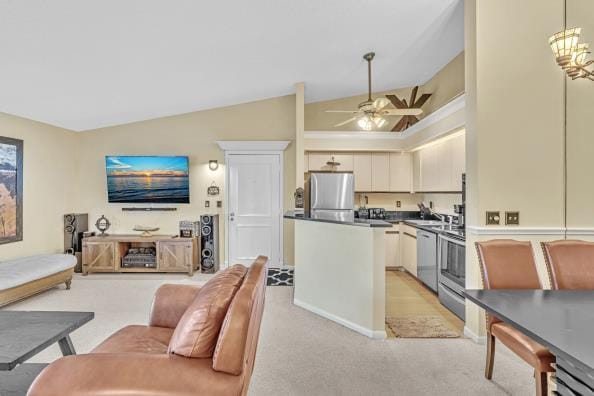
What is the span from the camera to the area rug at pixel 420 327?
123 inches

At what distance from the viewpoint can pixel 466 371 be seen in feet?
8.09

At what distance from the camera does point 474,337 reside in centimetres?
298

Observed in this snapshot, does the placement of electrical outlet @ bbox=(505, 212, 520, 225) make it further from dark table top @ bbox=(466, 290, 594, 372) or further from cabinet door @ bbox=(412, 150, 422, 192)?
cabinet door @ bbox=(412, 150, 422, 192)

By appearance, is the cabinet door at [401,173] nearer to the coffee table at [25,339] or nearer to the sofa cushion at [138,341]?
the sofa cushion at [138,341]

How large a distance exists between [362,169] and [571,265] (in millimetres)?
4183

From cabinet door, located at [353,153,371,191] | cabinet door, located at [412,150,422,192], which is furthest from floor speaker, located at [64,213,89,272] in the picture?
cabinet door, located at [412,150,422,192]

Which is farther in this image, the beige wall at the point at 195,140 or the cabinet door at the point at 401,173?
the cabinet door at the point at 401,173

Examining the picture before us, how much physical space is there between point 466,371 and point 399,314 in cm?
124

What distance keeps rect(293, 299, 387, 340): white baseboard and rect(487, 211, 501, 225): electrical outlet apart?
53.1 inches

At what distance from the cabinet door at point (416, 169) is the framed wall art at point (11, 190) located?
19.8 feet

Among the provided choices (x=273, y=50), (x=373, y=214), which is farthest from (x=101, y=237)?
(x=373, y=214)

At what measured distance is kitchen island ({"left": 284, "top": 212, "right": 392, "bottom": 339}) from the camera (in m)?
3.08

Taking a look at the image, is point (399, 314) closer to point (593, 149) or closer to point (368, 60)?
point (593, 149)

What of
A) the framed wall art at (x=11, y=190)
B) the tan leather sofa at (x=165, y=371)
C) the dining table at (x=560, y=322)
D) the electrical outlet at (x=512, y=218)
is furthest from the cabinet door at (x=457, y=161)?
the framed wall art at (x=11, y=190)
